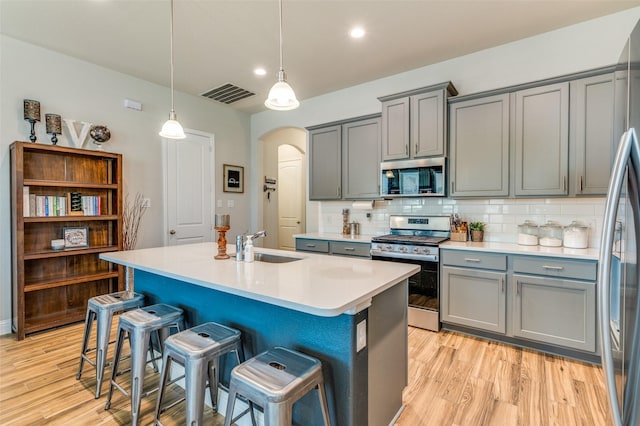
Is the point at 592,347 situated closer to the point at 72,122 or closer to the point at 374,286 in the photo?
the point at 374,286

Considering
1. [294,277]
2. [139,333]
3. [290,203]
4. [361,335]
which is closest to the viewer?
[361,335]

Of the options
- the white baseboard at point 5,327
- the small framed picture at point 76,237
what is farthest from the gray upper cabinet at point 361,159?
the white baseboard at point 5,327

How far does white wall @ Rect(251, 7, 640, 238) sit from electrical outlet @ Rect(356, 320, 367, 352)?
2452 millimetres

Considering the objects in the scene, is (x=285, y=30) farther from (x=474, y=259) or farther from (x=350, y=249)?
(x=474, y=259)

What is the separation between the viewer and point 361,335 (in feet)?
4.75

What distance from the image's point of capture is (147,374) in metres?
2.34

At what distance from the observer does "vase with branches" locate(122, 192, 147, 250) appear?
379 centimetres

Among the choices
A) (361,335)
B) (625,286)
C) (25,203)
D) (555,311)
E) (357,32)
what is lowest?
(555,311)

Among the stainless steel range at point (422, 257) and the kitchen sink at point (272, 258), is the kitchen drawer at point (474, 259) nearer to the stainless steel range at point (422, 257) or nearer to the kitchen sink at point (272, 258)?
the stainless steel range at point (422, 257)

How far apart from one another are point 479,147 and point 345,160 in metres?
1.60

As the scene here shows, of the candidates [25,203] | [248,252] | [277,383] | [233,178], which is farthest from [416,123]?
[25,203]

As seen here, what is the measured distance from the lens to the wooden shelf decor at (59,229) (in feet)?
9.69

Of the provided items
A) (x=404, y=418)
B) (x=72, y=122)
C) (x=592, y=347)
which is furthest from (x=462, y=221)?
(x=72, y=122)

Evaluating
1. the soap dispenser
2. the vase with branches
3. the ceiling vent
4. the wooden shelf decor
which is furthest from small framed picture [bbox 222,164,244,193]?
the soap dispenser
